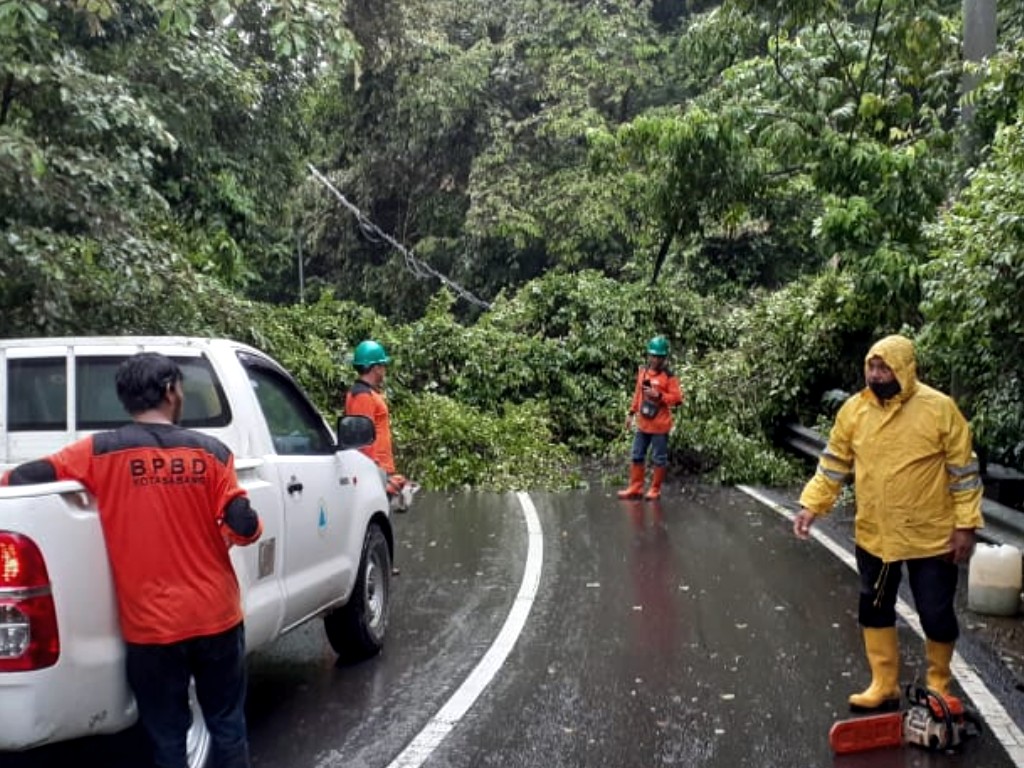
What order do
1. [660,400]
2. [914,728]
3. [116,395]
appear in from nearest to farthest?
[914,728] < [116,395] < [660,400]

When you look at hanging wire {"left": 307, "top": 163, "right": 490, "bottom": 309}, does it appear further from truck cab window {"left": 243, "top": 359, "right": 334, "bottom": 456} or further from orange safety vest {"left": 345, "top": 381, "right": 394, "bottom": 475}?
truck cab window {"left": 243, "top": 359, "right": 334, "bottom": 456}

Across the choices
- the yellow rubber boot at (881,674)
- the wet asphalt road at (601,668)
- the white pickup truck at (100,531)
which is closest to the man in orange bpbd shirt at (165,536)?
the white pickup truck at (100,531)

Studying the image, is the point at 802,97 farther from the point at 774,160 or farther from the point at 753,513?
the point at 753,513

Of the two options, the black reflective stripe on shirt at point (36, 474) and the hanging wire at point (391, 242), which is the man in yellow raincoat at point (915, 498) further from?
the hanging wire at point (391, 242)

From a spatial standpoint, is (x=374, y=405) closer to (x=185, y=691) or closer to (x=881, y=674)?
(x=881, y=674)

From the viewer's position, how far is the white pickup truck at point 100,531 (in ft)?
13.6

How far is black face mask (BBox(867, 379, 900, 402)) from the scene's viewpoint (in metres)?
6.03

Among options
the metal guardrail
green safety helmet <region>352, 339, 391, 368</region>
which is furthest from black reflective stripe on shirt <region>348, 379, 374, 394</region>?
the metal guardrail

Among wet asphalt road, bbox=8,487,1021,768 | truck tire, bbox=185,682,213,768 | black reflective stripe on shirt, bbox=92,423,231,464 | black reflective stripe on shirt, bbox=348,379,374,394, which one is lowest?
wet asphalt road, bbox=8,487,1021,768

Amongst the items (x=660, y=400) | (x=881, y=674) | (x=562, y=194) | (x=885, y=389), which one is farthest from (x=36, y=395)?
(x=562, y=194)

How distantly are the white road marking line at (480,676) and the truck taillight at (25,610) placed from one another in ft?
6.65

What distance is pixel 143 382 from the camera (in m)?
4.30

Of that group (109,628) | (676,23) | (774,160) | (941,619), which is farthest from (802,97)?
(676,23)

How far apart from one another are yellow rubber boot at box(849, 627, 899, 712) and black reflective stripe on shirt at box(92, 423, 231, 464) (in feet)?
11.8
